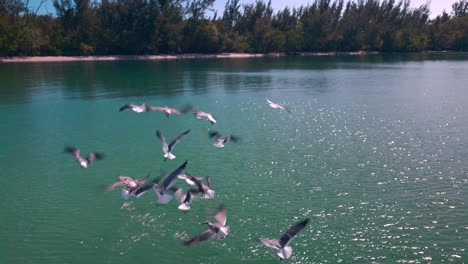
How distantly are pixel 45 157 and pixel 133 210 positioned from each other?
7898 mm

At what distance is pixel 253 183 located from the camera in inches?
585

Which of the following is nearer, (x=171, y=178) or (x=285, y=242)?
(x=285, y=242)

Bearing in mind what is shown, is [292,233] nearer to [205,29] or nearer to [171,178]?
[171,178]

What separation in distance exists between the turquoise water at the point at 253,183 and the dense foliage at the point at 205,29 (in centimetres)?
7743

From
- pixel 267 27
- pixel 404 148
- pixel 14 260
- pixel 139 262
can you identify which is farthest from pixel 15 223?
pixel 267 27

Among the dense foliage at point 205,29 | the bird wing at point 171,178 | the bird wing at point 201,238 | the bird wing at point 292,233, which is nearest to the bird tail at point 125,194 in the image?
the bird wing at point 171,178

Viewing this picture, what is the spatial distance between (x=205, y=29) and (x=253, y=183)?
104 meters

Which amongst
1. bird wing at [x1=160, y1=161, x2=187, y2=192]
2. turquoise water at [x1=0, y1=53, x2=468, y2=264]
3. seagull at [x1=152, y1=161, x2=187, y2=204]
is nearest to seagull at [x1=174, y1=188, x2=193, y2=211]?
seagull at [x1=152, y1=161, x2=187, y2=204]

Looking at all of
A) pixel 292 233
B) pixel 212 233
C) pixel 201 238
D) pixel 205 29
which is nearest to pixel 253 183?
pixel 212 233

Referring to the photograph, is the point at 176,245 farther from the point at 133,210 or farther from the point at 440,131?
the point at 440,131

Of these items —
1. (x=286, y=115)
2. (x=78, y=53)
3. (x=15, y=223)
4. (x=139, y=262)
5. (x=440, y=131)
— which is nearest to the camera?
(x=139, y=262)

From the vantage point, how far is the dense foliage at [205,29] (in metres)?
101

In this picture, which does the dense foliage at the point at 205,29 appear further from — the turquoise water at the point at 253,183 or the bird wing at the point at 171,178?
the bird wing at the point at 171,178

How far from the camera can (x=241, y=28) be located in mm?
135750
